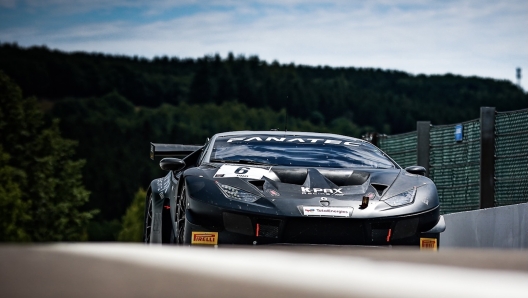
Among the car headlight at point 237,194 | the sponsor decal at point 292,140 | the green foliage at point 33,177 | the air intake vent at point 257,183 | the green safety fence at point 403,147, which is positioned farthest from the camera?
the green foliage at point 33,177

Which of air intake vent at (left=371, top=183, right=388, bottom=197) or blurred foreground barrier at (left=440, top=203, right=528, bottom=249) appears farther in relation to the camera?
blurred foreground barrier at (left=440, top=203, right=528, bottom=249)

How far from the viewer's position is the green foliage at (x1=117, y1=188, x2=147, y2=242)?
11972cm

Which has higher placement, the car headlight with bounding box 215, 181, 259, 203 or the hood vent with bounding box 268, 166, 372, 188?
the hood vent with bounding box 268, 166, 372, 188

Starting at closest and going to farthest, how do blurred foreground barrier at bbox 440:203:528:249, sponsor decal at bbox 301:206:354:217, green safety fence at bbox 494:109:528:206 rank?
sponsor decal at bbox 301:206:354:217 → blurred foreground barrier at bbox 440:203:528:249 → green safety fence at bbox 494:109:528:206

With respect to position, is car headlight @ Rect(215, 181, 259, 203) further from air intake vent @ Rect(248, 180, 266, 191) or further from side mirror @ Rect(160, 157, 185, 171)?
side mirror @ Rect(160, 157, 185, 171)

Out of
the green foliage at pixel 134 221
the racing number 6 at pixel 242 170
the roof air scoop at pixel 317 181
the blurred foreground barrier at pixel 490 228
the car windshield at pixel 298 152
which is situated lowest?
the green foliage at pixel 134 221

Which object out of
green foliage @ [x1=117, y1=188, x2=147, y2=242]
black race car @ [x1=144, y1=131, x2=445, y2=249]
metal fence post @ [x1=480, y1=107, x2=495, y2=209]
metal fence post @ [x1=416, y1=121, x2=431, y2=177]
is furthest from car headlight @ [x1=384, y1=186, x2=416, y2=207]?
green foliage @ [x1=117, y1=188, x2=147, y2=242]

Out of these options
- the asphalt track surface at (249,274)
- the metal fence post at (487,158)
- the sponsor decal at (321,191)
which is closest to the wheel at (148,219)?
the sponsor decal at (321,191)

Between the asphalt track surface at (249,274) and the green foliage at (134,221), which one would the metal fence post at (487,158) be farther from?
the green foliage at (134,221)

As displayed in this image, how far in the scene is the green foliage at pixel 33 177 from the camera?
57.2m

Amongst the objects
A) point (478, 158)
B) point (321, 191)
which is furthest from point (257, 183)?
point (478, 158)

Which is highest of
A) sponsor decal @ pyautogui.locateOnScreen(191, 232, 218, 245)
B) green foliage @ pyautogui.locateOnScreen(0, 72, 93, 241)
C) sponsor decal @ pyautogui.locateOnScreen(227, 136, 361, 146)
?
sponsor decal @ pyautogui.locateOnScreen(227, 136, 361, 146)

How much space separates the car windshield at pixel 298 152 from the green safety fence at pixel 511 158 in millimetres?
2580

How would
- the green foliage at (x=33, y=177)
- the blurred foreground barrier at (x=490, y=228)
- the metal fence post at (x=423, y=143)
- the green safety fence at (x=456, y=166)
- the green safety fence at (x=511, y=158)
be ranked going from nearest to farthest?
the blurred foreground barrier at (x=490, y=228)
the green safety fence at (x=511, y=158)
the green safety fence at (x=456, y=166)
the metal fence post at (x=423, y=143)
the green foliage at (x=33, y=177)
